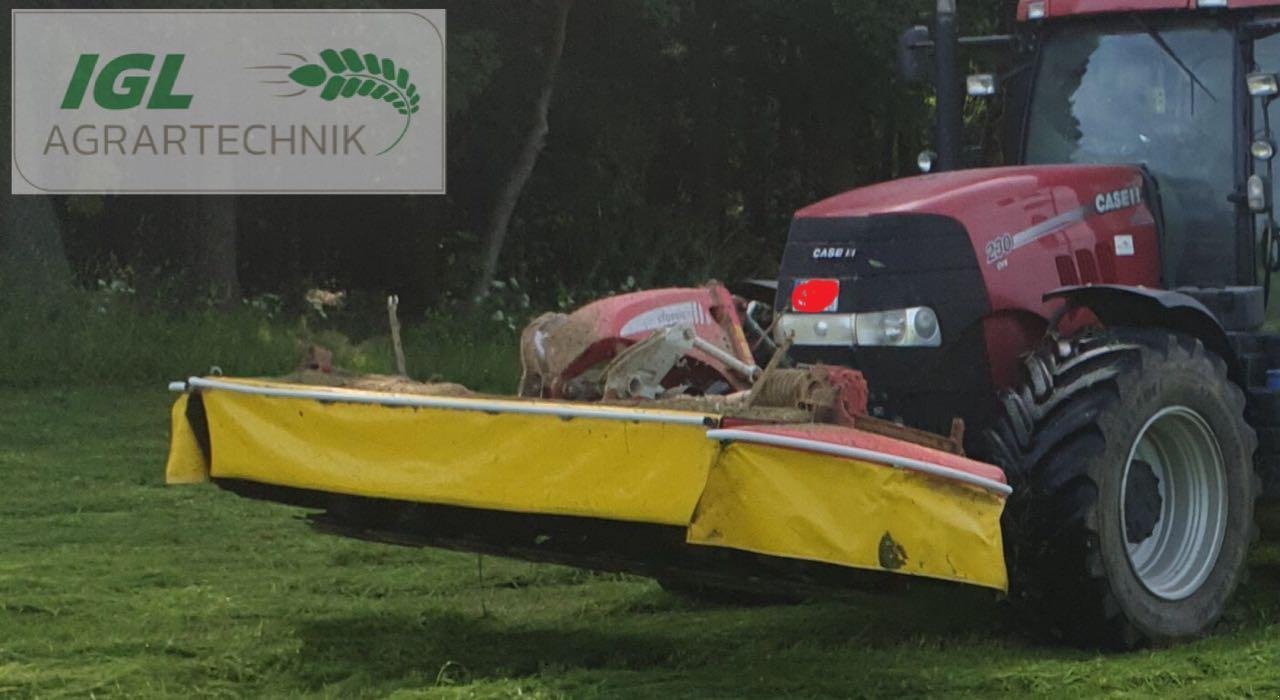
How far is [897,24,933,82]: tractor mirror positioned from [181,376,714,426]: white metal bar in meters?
2.74

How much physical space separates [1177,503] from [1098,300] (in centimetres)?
72

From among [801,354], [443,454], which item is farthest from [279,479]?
[801,354]

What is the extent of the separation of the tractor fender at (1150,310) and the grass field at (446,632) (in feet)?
3.14

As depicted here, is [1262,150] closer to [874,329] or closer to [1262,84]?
[1262,84]

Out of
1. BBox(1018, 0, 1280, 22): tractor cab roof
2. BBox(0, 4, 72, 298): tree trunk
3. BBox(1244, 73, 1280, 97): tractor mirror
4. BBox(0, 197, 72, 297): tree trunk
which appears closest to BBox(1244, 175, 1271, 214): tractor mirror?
BBox(1244, 73, 1280, 97): tractor mirror

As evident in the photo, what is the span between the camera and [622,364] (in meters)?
6.45

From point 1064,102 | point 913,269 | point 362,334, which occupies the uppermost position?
point 1064,102

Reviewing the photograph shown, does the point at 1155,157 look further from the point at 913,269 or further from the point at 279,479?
the point at 279,479

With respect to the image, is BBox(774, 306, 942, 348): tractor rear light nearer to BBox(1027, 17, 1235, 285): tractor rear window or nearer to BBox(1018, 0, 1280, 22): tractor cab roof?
BBox(1027, 17, 1235, 285): tractor rear window

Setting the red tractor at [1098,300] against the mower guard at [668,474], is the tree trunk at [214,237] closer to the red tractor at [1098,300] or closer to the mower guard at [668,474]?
the red tractor at [1098,300]

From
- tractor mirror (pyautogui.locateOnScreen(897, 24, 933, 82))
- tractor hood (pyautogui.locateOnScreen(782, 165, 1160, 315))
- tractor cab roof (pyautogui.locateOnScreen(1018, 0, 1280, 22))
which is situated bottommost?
tractor hood (pyautogui.locateOnScreen(782, 165, 1160, 315))

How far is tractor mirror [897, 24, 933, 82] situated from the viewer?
7.89m

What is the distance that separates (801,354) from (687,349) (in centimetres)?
51

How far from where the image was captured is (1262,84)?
732cm
